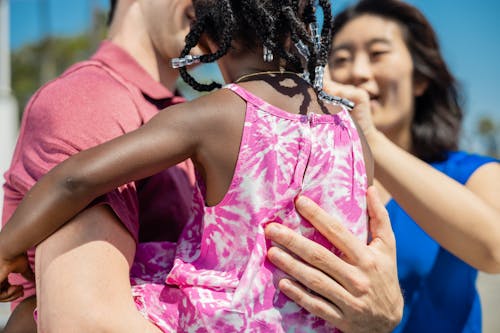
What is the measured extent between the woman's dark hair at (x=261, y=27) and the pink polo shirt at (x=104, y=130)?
256mm

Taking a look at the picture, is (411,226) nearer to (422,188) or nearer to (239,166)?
(422,188)

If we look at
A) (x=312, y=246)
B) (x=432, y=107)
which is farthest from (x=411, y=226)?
(x=312, y=246)

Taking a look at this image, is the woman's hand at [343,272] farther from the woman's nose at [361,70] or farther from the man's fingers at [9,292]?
the woman's nose at [361,70]

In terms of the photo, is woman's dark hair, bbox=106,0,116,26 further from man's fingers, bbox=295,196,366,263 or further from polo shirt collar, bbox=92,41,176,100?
man's fingers, bbox=295,196,366,263

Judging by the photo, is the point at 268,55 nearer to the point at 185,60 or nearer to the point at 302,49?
the point at 302,49

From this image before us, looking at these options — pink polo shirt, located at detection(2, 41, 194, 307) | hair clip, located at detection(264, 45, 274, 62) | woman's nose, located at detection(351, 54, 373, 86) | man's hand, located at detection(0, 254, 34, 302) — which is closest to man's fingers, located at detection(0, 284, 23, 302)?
man's hand, located at detection(0, 254, 34, 302)

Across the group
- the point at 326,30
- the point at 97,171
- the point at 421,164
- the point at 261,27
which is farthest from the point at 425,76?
the point at 97,171

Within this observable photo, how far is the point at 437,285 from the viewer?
268 centimetres

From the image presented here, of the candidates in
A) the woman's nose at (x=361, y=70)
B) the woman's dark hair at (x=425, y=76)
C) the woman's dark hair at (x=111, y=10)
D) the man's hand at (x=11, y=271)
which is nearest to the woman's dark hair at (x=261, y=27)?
the man's hand at (x=11, y=271)

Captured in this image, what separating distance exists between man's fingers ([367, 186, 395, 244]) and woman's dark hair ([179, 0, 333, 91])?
0.38m

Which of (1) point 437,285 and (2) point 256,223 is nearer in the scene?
(2) point 256,223

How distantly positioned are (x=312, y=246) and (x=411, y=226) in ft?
4.48

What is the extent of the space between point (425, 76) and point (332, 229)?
1.85 metres

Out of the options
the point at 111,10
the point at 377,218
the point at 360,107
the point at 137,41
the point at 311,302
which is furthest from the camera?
the point at 111,10
